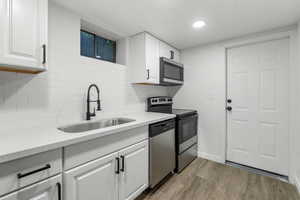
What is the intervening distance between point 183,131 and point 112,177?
1363 millimetres

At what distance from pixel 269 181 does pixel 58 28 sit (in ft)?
11.1

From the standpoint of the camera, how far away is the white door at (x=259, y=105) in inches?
83.7

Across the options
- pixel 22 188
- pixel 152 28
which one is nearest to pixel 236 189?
pixel 22 188

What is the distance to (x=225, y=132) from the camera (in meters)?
2.60

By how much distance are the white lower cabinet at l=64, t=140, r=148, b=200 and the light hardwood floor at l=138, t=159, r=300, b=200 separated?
347 mm

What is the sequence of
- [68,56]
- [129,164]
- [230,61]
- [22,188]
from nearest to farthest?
1. [22,188]
2. [129,164]
3. [68,56]
4. [230,61]

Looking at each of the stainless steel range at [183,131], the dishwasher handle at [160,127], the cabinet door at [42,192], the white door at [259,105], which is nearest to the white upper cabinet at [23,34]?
the cabinet door at [42,192]

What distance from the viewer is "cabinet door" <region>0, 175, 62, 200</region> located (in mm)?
827

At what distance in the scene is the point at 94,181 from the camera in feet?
3.92

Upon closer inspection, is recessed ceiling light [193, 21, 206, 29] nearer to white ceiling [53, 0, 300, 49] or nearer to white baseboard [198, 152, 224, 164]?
white ceiling [53, 0, 300, 49]

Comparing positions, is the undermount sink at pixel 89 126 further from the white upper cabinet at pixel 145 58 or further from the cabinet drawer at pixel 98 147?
the white upper cabinet at pixel 145 58

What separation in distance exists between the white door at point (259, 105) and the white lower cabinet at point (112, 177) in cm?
180

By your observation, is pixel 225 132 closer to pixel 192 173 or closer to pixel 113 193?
pixel 192 173

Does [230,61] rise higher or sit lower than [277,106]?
higher
